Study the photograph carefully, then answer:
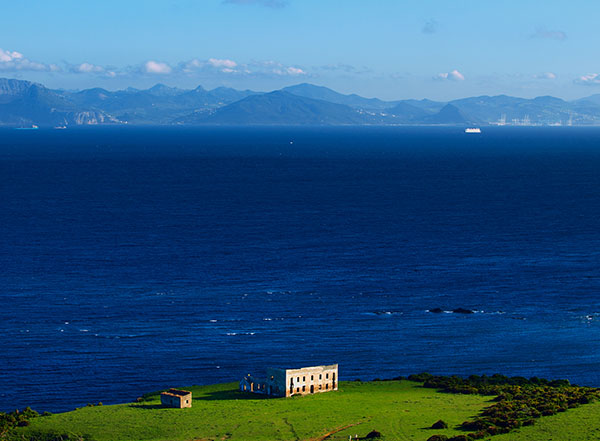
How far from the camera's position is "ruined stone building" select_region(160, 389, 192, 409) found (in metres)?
85.1

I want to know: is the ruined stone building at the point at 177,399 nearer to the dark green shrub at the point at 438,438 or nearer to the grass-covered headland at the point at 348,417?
the grass-covered headland at the point at 348,417

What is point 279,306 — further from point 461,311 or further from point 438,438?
point 438,438

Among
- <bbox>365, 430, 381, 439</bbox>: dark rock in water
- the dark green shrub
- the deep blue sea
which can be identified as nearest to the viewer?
the dark green shrub

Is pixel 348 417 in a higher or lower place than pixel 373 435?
lower

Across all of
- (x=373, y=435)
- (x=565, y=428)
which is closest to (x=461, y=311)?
(x=565, y=428)

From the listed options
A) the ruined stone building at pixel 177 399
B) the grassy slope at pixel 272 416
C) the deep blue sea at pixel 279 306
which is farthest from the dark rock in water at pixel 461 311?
the ruined stone building at pixel 177 399

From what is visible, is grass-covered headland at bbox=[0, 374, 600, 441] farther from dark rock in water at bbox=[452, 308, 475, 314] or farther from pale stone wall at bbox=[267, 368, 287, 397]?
dark rock in water at bbox=[452, 308, 475, 314]

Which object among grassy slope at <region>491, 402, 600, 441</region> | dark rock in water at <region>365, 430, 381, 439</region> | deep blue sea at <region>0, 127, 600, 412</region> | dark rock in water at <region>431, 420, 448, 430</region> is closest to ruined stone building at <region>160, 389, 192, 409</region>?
deep blue sea at <region>0, 127, 600, 412</region>

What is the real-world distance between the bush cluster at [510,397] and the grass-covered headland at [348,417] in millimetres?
96

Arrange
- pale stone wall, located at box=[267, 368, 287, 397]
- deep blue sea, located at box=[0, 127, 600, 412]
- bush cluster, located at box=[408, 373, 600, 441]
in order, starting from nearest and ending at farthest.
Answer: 1. bush cluster, located at box=[408, 373, 600, 441]
2. pale stone wall, located at box=[267, 368, 287, 397]
3. deep blue sea, located at box=[0, 127, 600, 412]

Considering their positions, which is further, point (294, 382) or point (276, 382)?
point (276, 382)

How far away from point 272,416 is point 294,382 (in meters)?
7.86

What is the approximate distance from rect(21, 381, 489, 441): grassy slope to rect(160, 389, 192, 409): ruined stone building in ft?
2.44

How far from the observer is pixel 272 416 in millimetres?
82375
